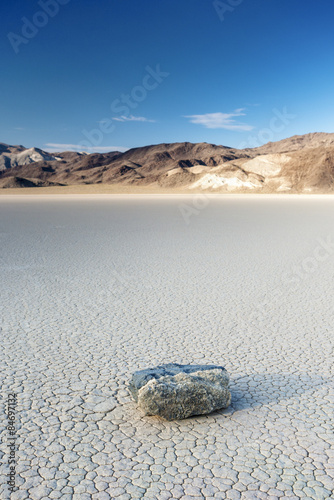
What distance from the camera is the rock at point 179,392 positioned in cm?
305

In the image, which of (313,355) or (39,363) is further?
(313,355)

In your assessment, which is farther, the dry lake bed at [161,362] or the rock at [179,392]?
the rock at [179,392]

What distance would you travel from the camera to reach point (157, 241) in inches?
482

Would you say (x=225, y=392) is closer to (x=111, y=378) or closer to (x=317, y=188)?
(x=111, y=378)

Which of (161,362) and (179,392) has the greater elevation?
(179,392)

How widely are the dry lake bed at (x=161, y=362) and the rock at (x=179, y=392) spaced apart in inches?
3.5

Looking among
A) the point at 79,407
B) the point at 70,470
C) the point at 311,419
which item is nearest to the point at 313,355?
the point at 311,419

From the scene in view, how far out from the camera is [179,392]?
3066 mm

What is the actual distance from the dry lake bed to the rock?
0.09 m

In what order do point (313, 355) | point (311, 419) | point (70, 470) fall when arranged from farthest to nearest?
point (313, 355) < point (311, 419) < point (70, 470)

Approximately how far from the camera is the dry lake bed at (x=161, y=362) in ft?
8.14

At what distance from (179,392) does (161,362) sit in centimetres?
97

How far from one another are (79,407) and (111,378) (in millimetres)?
519

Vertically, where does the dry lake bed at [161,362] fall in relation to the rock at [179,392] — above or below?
below
